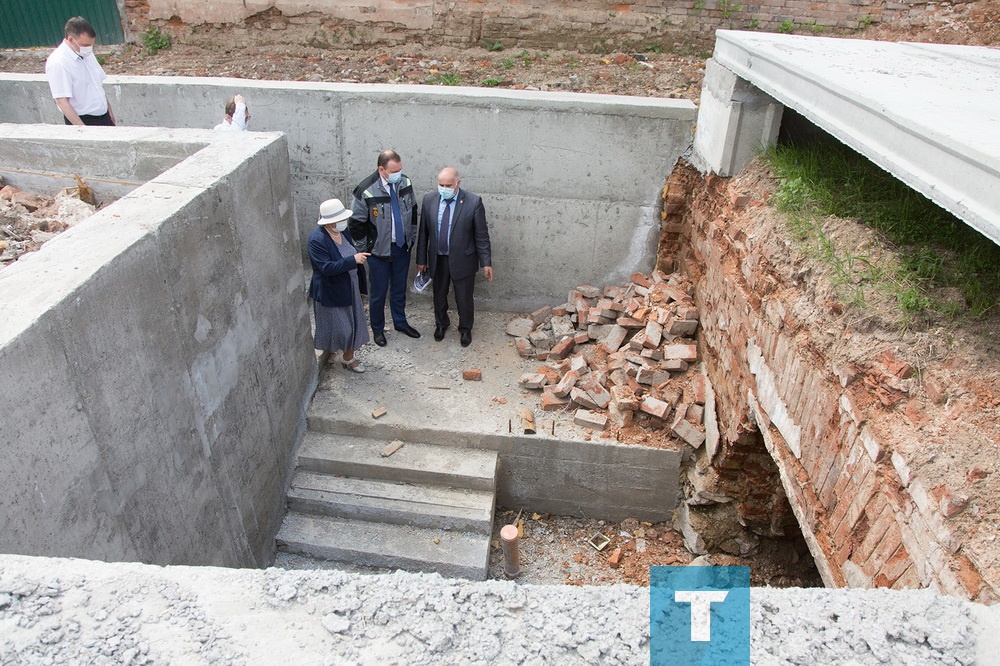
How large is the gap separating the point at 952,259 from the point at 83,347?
4.73 metres

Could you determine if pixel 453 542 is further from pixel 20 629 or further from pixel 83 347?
pixel 20 629

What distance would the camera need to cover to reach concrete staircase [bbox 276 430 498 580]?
546 centimetres

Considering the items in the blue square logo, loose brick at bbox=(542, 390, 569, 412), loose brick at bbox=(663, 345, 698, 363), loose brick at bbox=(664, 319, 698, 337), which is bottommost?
loose brick at bbox=(542, 390, 569, 412)

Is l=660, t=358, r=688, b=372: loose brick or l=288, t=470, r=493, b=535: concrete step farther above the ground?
l=660, t=358, r=688, b=372: loose brick

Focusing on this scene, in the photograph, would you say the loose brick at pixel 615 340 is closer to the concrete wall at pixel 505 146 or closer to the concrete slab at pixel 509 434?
the concrete slab at pixel 509 434

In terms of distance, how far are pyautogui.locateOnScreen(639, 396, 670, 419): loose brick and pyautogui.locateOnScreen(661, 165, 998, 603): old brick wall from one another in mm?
449

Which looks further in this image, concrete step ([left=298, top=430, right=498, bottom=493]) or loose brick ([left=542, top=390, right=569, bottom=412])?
loose brick ([left=542, top=390, right=569, bottom=412])

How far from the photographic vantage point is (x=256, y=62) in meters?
9.58

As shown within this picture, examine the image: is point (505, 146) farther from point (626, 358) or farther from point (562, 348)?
point (626, 358)

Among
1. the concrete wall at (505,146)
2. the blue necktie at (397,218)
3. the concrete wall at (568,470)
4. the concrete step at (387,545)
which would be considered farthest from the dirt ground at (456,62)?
the concrete step at (387,545)

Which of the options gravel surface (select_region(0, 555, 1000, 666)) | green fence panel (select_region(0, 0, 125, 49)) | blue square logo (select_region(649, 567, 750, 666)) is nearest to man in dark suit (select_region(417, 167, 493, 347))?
gravel surface (select_region(0, 555, 1000, 666))

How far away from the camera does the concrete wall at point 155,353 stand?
307cm

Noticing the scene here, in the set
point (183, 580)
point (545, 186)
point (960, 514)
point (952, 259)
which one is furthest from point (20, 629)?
point (545, 186)

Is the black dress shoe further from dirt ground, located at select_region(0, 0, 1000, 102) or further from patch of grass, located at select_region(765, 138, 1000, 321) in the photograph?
patch of grass, located at select_region(765, 138, 1000, 321)
